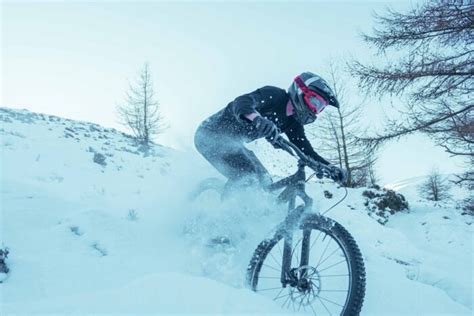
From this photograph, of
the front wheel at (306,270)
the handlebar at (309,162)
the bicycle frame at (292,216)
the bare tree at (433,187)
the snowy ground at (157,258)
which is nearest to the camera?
the snowy ground at (157,258)

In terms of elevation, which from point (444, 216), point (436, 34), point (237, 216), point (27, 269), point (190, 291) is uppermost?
point (436, 34)

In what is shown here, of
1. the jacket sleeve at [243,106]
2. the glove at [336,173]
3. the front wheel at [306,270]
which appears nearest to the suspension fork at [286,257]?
the front wheel at [306,270]

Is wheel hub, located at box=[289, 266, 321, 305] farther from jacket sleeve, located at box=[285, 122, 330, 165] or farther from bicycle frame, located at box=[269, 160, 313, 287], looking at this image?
jacket sleeve, located at box=[285, 122, 330, 165]

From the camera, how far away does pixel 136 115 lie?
31.0m

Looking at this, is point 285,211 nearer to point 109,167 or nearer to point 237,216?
point 237,216

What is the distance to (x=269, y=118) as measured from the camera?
3914 mm

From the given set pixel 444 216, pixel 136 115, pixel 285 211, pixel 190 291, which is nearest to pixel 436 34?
pixel 444 216

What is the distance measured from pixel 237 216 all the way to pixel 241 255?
49cm

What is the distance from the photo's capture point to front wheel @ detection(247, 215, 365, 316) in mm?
2607

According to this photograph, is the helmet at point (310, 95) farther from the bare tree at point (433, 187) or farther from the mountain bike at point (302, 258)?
the bare tree at point (433, 187)

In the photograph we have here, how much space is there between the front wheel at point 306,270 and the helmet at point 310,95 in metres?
1.21

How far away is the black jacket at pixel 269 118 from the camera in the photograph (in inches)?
146

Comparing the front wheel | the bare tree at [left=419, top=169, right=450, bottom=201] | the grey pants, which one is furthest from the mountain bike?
the bare tree at [left=419, top=169, right=450, bottom=201]

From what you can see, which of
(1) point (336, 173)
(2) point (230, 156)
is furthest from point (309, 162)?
(2) point (230, 156)
